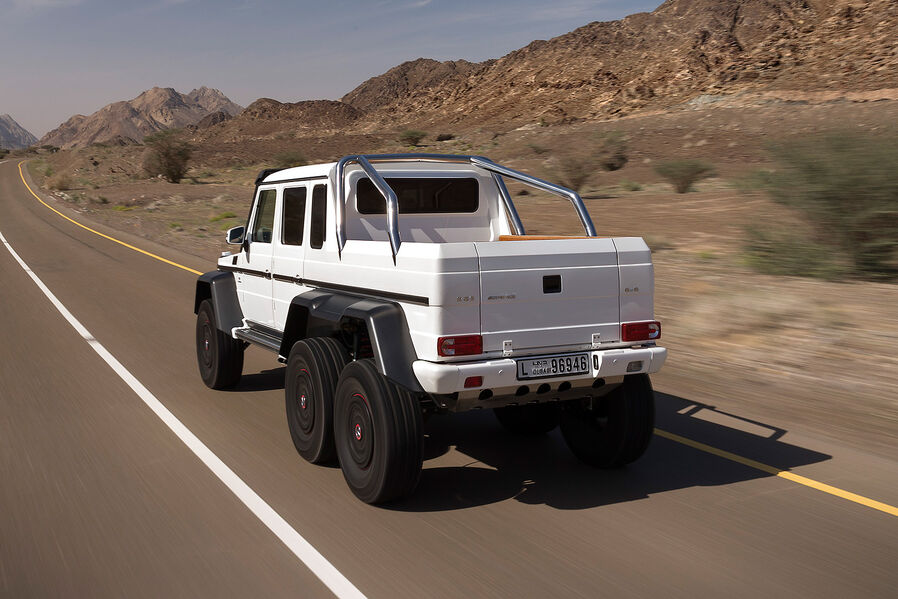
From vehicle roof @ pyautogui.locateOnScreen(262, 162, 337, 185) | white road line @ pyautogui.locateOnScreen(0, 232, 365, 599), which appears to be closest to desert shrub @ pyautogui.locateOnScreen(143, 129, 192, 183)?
white road line @ pyautogui.locateOnScreen(0, 232, 365, 599)

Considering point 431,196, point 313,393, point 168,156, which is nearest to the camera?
point 313,393

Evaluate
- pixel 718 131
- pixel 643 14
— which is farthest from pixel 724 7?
pixel 718 131

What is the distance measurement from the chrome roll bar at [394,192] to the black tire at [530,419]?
57.4 inches

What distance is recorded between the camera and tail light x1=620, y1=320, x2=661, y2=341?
18.5 ft

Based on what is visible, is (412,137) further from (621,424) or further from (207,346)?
(621,424)

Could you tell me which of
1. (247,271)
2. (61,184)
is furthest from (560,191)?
(61,184)

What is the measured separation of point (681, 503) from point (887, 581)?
137 cm

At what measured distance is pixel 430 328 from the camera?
514cm

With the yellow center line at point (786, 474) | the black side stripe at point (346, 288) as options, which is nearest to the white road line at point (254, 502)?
the black side stripe at point (346, 288)

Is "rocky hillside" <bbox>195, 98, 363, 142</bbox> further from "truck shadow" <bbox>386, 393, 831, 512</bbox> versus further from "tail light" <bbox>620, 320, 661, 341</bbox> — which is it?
"tail light" <bbox>620, 320, 661, 341</bbox>

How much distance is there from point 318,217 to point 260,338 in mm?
1452

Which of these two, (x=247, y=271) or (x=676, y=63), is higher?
(x=676, y=63)

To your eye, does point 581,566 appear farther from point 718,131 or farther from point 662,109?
point 662,109

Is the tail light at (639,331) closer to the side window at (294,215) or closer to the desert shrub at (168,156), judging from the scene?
the side window at (294,215)
